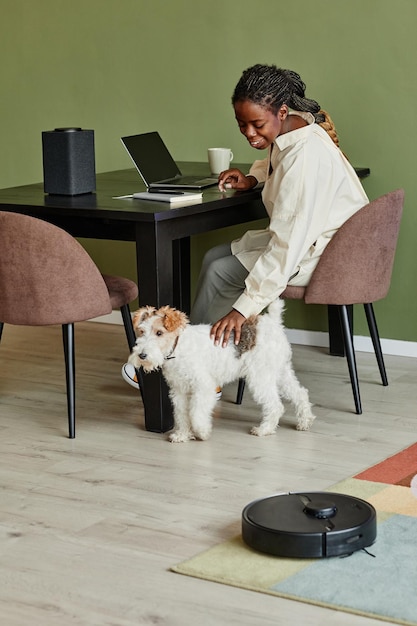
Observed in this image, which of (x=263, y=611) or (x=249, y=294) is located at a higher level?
(x=249, y=294)

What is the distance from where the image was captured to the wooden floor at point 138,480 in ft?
7.21

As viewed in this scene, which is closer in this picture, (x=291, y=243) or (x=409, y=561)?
(x=409, y=561)

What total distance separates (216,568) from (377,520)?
0.46 metres

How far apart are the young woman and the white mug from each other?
1.46 ft

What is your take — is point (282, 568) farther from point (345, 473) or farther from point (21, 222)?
point (21, 222)

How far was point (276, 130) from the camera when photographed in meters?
3.38

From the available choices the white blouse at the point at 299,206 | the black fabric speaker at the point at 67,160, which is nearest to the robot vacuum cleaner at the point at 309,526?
the white blouse at the point at 299,206

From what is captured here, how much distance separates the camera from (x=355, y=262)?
3496 mm

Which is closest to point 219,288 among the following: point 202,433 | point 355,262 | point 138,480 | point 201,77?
point 355,262

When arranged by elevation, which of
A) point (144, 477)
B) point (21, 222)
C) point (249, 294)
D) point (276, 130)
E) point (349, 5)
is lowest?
point (144, 477)

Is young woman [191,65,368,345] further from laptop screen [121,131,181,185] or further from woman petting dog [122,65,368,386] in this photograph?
laptop screen [121,131,181,185]

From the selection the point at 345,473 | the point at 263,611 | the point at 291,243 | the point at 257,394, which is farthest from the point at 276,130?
the point at 263,611

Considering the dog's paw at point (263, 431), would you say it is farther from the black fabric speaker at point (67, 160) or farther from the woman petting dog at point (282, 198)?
the black fabric speaker at point (67, 160)

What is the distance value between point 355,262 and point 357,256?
0.02m
